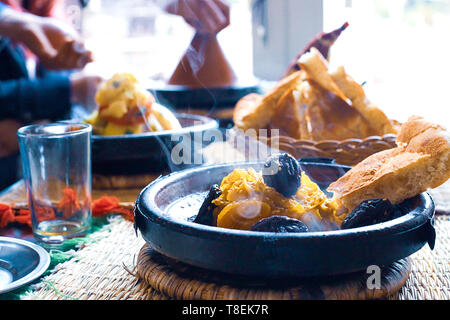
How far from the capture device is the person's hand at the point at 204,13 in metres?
1.60

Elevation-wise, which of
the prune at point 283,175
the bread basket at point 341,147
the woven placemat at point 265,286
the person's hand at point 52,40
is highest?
the person's hand at point 52,40

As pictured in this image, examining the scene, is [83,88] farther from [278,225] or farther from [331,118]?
[278,225]

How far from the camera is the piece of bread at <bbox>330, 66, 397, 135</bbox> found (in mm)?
1343

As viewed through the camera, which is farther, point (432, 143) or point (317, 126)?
point (317, 126)

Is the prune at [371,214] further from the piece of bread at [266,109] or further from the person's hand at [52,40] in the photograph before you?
the person's hand at [52,40]

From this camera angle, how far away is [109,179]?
144cm

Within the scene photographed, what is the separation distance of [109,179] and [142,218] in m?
0.71

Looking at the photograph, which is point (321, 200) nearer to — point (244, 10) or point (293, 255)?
point (293, 255)

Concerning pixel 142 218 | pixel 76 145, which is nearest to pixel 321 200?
pixel 142 218

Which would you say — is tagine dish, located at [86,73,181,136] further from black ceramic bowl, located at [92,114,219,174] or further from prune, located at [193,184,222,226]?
prune, located at [193,184,222,226]

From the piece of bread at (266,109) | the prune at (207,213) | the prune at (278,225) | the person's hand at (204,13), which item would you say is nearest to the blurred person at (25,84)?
the person's hand at (204,13)

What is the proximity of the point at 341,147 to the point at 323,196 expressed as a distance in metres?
0.49

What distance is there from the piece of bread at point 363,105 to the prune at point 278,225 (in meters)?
0.77

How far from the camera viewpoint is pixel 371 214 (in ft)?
2.33
